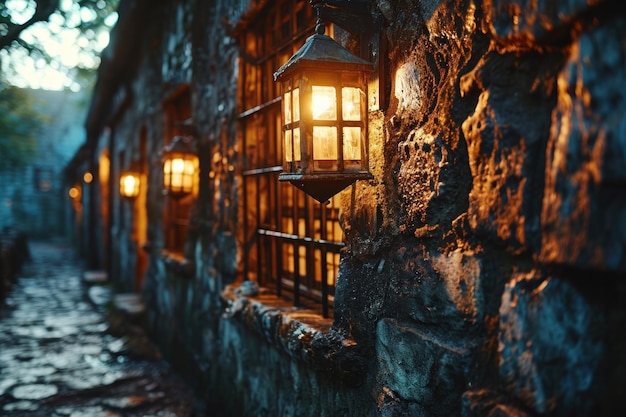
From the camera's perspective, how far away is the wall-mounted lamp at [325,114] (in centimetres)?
183

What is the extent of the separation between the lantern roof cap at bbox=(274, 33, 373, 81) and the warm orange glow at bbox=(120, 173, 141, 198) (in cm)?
574

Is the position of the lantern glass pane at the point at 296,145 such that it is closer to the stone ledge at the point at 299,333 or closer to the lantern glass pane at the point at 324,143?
the lantern glass pane at the point at 324,143

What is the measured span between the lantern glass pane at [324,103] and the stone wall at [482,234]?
0.21 metres

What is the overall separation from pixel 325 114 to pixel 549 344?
42.6 inches

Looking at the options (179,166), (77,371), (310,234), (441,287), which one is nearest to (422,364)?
(441,287)

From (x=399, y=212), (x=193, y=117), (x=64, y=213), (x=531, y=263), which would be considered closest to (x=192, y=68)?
(x=193, y=117)

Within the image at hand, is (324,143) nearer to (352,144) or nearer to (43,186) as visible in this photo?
(352,144)

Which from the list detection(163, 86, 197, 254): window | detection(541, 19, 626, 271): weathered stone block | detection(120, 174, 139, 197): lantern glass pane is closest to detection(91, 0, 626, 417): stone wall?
detection(541, 19, 626, 271): weathered stone block

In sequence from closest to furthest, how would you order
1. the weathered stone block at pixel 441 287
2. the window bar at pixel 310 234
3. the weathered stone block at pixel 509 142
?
1. the weathered stone block at pixel 509 142
2. the weathered stone block at pixel 441 287
3. the window bar at pixel 310 234

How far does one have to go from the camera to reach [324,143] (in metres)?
1.87

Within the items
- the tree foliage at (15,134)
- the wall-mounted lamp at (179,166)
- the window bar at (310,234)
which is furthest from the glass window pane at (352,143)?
the tree foliage at (15,134)

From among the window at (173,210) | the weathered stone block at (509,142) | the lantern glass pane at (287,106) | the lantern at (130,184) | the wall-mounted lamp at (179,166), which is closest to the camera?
the weathered stone block at (509,142)

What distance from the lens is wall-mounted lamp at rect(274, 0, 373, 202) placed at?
5.99ft

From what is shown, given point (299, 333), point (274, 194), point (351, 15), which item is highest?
point (351, 15)
